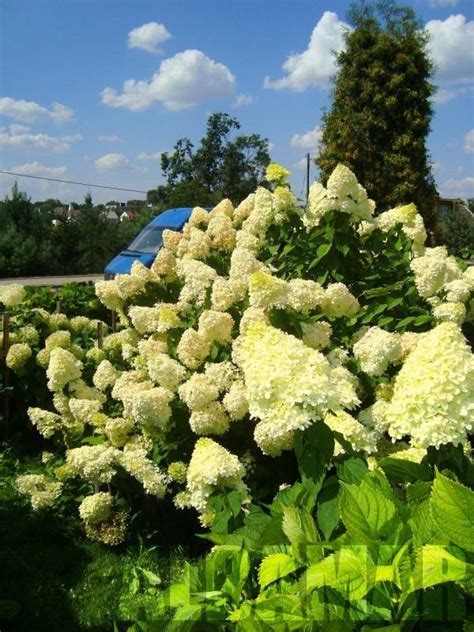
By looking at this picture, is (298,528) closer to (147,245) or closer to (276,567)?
(276,567)

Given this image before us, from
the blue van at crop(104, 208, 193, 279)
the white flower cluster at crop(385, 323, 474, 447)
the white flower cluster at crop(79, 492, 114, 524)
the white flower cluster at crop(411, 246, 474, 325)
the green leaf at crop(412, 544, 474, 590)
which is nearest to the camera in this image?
the green leaf at crop(412, 544, 474, 590)

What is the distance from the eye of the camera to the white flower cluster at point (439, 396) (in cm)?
144

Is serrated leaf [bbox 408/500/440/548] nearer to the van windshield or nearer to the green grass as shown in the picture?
A: the green grass

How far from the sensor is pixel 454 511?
0.93 metres

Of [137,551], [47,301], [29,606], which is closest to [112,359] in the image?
[137,551]

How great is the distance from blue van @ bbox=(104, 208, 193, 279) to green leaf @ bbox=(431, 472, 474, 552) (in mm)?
10841

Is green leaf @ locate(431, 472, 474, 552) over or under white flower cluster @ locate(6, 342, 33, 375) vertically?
over

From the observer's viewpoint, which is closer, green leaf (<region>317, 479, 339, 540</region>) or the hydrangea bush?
green leaf (<region>317, 479, 339, 540</region>)

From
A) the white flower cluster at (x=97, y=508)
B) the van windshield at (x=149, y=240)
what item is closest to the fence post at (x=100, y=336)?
the white flower cluster at (x=97, y=508)

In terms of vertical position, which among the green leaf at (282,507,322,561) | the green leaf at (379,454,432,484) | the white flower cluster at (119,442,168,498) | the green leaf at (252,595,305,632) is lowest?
the white flower cluster at (119,442,168,498)

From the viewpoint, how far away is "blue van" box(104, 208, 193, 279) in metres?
12.1

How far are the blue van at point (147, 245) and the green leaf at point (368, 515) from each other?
35.2 ft

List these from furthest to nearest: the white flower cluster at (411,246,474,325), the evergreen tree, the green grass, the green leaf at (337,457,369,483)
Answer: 1. the evergreen tree
2. the white flower cluster at (411,246,474,325)
3. the green grass
4. the green leaf at (337,457,369,483)

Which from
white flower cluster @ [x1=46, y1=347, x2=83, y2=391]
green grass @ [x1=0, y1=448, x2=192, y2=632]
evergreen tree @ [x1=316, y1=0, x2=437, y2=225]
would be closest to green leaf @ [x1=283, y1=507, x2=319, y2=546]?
green grass @ [x1=0, y1=448, x2=192, y2=632]
